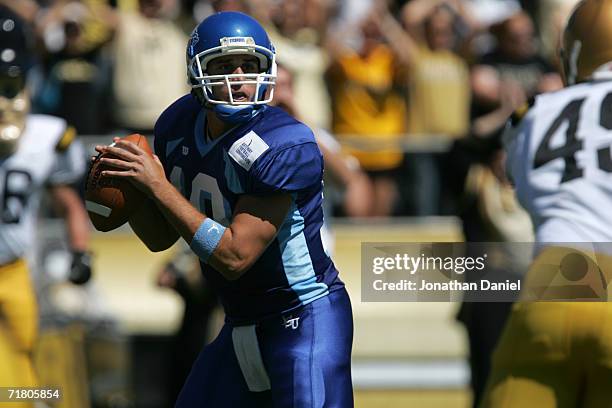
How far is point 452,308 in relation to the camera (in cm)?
830

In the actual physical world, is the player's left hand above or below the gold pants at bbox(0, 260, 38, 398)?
above

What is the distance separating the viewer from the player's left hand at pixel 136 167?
4.12 m

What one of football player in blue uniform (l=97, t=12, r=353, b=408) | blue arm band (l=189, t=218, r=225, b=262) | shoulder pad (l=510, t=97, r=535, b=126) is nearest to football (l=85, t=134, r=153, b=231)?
football player in blue uniform (l=97, t=12, r=353, b=408)

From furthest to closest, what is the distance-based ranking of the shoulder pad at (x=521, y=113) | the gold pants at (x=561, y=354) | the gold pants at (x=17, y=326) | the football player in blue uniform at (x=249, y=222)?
the gold pants at (x=17, y=326)
the shoulder pad at (x=521, y=113)
the football player in blue uniform at (x=249, y=222)
the gold pants at (x=561, y=354)

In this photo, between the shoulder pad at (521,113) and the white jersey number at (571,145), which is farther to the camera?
the shoulder pad at (521,113)

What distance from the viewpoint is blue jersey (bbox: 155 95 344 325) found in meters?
4.21

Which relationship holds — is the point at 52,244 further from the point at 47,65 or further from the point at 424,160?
the point at 424,160

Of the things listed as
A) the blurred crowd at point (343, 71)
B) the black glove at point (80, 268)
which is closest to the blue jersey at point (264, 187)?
the black glove at point (80, 268)

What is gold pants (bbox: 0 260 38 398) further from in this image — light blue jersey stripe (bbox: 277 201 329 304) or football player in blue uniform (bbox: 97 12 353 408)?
light blue jersey stripe (bbox: 277 201 329 304)

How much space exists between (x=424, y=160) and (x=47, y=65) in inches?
93.8

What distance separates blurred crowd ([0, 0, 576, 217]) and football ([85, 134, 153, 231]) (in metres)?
3.92

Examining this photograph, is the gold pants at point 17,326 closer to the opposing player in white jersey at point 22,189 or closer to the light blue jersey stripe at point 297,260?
the opposing player in white jersey at point 22,189

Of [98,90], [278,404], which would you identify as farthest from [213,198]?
[98,90]

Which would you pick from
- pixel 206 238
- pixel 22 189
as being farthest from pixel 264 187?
pixel 22 189
